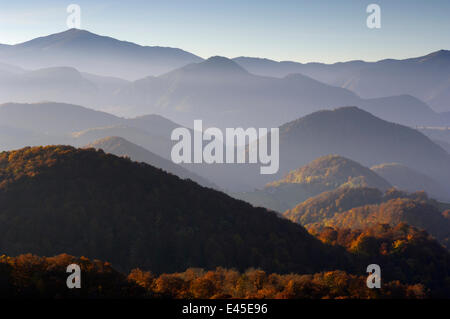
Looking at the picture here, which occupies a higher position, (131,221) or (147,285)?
(131,221)

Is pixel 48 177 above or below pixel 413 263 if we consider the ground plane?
above

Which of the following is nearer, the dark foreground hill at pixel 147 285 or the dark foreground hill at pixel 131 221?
the dark foreground hill at pixel 147 285

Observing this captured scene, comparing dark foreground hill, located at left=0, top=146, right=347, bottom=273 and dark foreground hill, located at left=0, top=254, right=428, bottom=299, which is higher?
dark foreground hill, located at left=0, top=146, right=347, bottom=273

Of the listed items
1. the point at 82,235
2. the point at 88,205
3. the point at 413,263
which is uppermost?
the point at 88,205

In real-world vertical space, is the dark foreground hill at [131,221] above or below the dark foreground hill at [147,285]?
above

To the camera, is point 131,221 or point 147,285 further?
point 131,221

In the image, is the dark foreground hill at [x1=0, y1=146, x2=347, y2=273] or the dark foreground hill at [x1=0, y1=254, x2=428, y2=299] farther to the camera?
the dark foreground hill at [x1=0, y1=146, x2=347, y2=273]
